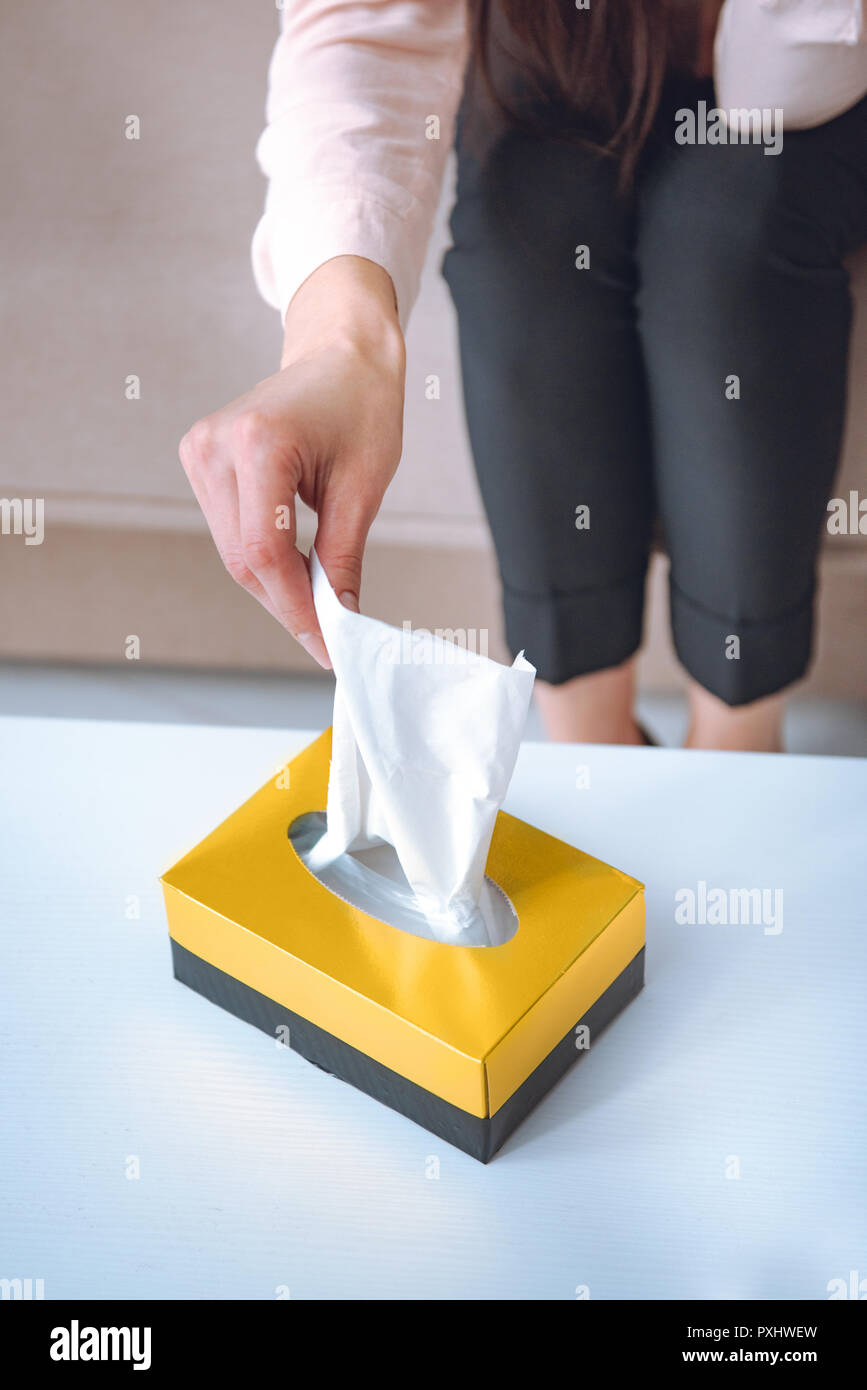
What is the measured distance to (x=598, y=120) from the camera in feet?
2.52

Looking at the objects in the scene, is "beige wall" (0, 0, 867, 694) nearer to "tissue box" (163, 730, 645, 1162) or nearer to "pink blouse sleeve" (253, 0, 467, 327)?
"pink blouse sleeve" (253, 0, 467, 327)

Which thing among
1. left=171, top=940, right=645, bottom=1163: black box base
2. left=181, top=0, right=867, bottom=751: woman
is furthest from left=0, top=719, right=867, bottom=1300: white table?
left=181, top=0, right=867, bottom=751: woman

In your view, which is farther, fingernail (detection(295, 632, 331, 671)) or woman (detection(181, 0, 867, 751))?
woman (detection(181, 0, 867, 751))

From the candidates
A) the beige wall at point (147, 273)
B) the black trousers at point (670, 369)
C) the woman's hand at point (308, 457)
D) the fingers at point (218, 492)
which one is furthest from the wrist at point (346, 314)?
the beige wall at point (147, 273)

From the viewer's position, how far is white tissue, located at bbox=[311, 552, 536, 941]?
1.29ft

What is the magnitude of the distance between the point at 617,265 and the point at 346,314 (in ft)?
0.98

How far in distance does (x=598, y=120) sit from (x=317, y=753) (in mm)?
497

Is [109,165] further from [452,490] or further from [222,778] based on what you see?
[222,778]

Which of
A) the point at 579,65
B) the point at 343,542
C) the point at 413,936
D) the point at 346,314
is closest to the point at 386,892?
the point at 413,936

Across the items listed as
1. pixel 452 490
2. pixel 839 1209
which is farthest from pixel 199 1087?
pixel 452 490

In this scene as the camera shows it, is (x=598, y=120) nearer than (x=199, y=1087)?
No

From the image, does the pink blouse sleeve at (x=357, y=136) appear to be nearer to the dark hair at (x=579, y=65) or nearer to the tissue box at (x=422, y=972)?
the dark hair at (x=579, y=65)

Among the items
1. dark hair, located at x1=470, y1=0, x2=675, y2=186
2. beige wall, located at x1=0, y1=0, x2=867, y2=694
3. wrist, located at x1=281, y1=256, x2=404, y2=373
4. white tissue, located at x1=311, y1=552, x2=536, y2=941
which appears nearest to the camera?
white tissue, located at x1=311, y1=552, x2=536, y2=941
